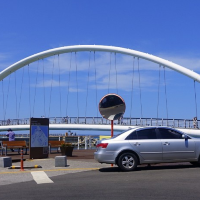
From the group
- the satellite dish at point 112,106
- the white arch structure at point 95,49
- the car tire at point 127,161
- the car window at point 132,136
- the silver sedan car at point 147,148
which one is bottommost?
the car tire at point 127,161

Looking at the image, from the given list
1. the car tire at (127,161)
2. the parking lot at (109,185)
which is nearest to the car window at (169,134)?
the parking lot at (109,185)

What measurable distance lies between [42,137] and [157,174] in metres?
9.12

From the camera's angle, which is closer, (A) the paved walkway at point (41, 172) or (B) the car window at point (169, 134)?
(A) the paved walkway at point (41, 172)

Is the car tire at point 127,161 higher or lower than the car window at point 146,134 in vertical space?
lower

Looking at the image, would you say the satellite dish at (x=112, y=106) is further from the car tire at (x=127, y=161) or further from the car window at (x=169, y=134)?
the car tire at (x=127, y=161)

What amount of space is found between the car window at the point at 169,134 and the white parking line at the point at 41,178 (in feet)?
13.6

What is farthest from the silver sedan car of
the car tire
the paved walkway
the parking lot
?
Result: the paved walkway

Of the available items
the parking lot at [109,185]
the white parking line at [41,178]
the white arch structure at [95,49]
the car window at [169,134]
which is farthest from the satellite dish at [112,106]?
the white arch structure at [95,49]

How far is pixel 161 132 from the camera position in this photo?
1419 cm

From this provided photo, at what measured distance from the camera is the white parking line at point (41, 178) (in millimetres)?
11759

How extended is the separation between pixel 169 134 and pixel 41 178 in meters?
4.61

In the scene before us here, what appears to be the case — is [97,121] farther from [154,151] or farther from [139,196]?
[139,196]

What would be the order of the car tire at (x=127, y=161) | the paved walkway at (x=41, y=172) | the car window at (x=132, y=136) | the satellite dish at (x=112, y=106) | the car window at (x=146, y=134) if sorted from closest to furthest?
the paved walkway at (x=41, y=172), the car tire at (x=127, y=161), the car window at (x=132, y=136), the car window at (x=146, y=134), the satellite dish at (x=112, y=106)

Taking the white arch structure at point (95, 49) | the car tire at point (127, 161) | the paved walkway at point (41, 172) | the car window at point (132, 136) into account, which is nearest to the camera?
the paved walkway at point (41, 172)
